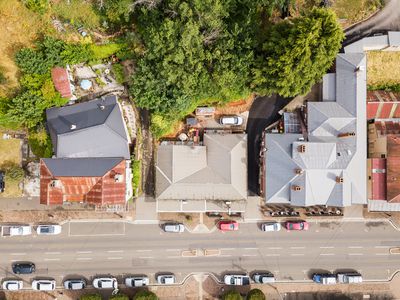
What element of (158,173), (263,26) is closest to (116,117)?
(158,173)

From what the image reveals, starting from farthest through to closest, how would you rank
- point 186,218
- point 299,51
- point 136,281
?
point 186,218, point 136,281, point 299,51

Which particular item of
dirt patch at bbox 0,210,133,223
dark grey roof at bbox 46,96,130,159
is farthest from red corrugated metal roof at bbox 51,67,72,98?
dirt patch at bbox 0,210,133,223

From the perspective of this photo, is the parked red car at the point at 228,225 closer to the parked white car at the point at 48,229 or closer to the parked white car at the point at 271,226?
the parked white car at the point at 271,226

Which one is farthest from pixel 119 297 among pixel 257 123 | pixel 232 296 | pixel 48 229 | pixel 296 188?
pixel 257 123

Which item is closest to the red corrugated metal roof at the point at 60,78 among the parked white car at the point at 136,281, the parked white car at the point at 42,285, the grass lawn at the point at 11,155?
the grass lawn at the point at 11,155

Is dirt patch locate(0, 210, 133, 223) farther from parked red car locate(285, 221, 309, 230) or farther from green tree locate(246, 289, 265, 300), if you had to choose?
parked red car locate(285, 221, 309, 230)

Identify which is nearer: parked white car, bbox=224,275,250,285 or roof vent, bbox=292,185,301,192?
roof vent, bbox=292,185,301,192

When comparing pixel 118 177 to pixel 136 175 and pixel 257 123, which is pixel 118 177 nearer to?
pixel 136 175
